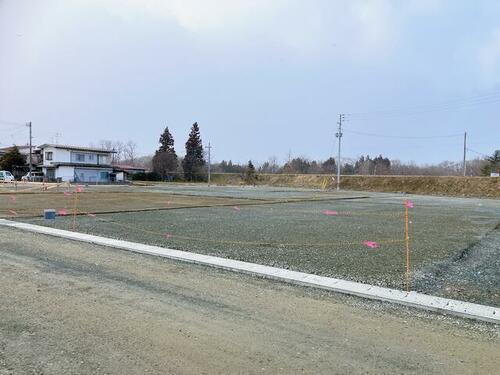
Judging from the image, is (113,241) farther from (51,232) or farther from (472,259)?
(472,259)

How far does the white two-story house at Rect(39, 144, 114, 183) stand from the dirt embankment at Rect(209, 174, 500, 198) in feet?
130

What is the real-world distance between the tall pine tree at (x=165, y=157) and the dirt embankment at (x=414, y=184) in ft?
82.4

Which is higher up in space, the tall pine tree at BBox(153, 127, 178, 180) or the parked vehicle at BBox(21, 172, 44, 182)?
the tall pine tree at BBox(153, 127, 178, 180)

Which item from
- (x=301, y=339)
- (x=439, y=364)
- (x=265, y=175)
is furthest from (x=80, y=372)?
(x=265, y=175)

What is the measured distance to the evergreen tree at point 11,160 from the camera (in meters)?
82.2

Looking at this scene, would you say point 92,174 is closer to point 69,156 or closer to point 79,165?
point 79,165

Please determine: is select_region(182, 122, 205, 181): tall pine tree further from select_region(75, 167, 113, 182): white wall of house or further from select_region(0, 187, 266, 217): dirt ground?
select_region(0, 187, 266, 217): dirt ground

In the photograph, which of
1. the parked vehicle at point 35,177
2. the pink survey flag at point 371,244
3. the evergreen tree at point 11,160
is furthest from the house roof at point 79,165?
the pink survey flag at point 371,244

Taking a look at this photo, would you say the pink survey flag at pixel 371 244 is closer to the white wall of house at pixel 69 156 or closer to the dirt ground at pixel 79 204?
the dirt ground at pixel 79 204

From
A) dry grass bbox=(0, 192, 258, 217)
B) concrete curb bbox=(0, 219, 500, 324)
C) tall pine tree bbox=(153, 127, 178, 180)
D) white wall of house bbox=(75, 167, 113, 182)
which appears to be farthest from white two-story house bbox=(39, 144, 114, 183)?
concrete curb bbox=(0, 219, 500, 324)

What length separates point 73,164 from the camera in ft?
256

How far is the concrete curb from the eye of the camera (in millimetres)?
6113

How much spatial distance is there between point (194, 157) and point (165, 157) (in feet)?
31.0

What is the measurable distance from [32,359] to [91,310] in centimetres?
149
